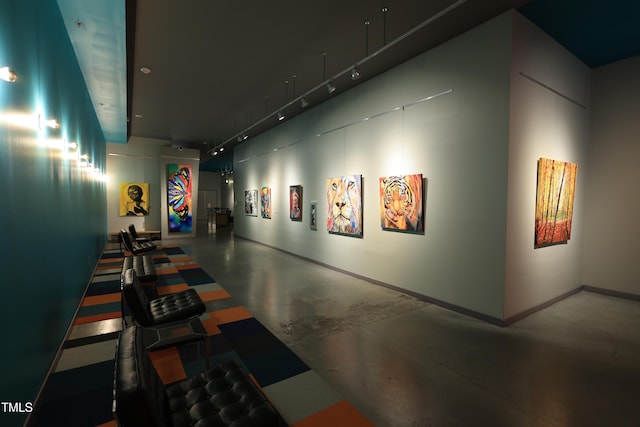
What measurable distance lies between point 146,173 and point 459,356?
516 inches

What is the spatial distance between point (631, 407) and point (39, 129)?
5864 mm

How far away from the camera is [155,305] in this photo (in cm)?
340

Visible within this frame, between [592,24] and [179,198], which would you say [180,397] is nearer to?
[592,24]

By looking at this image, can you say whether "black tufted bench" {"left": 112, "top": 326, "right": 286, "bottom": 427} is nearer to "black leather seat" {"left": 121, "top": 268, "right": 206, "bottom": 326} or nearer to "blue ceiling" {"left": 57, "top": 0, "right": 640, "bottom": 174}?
"black leather seat" {"left": 121, "top": 268, "right": 206, "bottom": 326}

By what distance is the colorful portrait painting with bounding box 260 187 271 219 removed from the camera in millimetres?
10078

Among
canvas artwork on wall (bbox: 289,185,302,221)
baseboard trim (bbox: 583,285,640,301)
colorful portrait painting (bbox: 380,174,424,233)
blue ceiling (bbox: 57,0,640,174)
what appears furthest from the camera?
canvas artwork on wall (bbox: 289,185,302,221)

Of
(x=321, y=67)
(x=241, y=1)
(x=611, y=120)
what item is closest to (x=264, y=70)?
(x=321, y=67)

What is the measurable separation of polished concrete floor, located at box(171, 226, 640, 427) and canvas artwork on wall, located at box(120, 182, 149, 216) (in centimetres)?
A: 895

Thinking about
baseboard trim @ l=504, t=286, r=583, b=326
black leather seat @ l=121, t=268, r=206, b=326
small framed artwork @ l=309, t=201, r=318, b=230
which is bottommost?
baseboard trim @ l=504, t=286, r=583, b=326

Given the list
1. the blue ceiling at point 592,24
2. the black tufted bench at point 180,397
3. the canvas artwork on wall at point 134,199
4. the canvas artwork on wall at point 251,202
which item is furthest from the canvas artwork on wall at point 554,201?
the canvas artwork on wall at point 134,199

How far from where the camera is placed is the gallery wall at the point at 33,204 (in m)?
1.97

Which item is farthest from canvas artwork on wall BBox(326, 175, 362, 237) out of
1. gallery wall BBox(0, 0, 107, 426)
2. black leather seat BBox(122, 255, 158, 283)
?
gallery wall BBox(0, 0, 107, 426)

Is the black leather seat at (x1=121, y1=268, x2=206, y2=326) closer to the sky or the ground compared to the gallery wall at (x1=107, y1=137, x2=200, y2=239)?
closer to the ground

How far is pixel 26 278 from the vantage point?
2.28 metres
